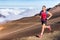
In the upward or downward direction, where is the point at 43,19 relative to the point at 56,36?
upward

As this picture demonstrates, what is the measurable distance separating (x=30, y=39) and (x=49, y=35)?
149 cm

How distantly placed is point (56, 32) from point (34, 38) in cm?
206

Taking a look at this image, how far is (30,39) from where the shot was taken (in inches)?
911

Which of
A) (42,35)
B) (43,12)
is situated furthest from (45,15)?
(42,35)

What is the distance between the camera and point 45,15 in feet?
73.0

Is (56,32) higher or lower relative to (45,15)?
lower

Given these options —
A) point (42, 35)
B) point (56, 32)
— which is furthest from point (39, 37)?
point (56, 32)

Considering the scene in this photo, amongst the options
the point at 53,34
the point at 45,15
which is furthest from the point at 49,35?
the point at 45,15

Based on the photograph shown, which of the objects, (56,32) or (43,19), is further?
(56,32)

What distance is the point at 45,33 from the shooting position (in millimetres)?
24375

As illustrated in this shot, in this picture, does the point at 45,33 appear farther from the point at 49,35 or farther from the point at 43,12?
the point at 43,12

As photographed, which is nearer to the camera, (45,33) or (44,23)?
(44,23)

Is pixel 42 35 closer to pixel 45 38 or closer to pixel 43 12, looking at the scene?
pixel 45 38

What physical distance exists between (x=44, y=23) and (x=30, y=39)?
1679mm
